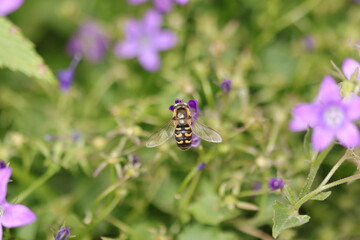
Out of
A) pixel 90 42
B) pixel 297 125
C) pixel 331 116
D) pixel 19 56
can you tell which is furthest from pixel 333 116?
pixel 90 42

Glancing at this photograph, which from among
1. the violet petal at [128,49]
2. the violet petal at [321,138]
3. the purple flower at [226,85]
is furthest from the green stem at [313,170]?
the violet petal at [128,49]

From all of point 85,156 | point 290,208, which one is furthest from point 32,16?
point 290,208

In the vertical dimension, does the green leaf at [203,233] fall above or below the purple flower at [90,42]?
below

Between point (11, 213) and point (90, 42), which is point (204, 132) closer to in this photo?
point (11, 213)

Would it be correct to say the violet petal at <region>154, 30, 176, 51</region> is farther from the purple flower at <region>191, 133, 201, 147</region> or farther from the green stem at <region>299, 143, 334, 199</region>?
the green stem at <region>299, 143, 334, 199</region>

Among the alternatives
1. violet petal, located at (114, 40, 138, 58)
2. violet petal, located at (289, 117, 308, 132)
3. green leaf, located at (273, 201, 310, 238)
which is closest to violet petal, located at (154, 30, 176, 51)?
violet petal, located at (114, 40, 138, 58)

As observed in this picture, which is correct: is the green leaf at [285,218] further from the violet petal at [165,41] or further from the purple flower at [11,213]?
the violet petal at [165,41]
